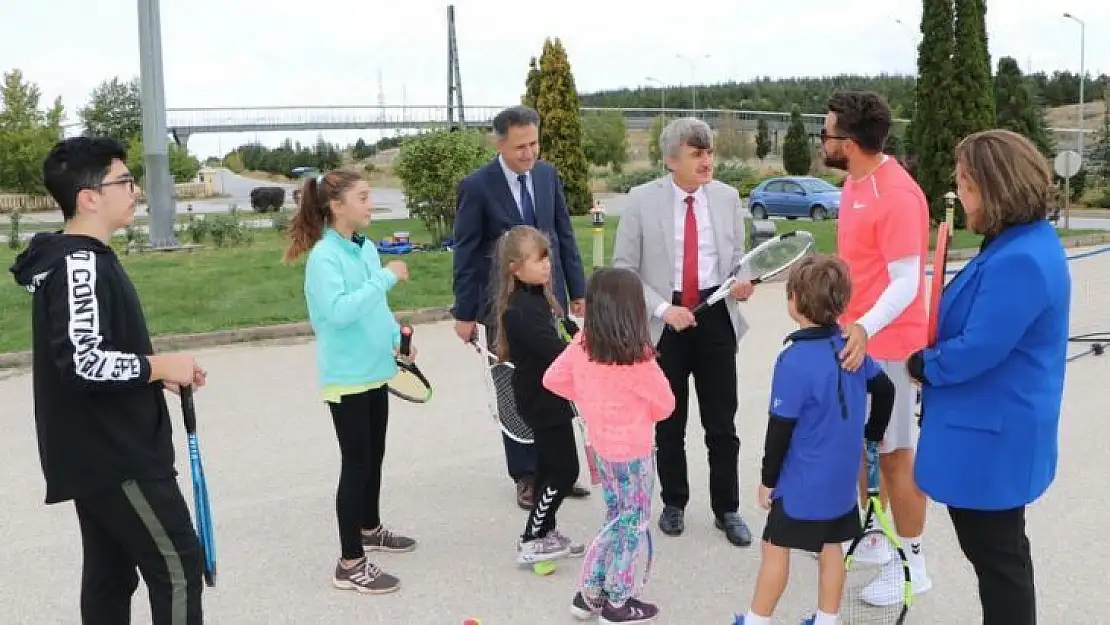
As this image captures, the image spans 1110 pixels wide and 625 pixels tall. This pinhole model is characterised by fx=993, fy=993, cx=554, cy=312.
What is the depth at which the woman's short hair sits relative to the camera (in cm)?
314

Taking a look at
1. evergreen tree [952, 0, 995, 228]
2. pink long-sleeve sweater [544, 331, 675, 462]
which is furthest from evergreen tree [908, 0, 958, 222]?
pink long-sleeve sweater [544, 331, 675, 462]

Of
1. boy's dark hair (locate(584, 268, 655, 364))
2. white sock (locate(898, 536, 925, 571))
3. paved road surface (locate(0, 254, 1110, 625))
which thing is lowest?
paved road surface (locate(0, 254, 1110, 625))

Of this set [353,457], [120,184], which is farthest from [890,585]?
[120,184]

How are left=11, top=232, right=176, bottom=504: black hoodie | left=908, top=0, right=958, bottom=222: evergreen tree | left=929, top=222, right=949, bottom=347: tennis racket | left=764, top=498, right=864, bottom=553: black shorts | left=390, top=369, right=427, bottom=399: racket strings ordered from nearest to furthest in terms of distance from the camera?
left=11, top=232, right=176, bottom=504: black hoodie, left=929, top=222, right=949, bottom=347: tennis racket, left=764, top=498, right=864, bottom=553: black shorts, left=390, top=369, right=427, bottom=399: racket strings, left=908, top=0, right=958, bottom=222: evergreen tree

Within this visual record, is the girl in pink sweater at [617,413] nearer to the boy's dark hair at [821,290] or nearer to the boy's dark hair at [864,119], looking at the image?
the boy's dark hair at [821,290]

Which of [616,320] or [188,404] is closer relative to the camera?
[188,404]

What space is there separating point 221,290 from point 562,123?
15.4m

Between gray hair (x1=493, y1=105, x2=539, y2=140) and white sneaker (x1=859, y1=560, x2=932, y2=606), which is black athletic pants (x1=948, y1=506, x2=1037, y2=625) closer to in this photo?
white sneaker (x1=859, y1=560, x2=932, y2=606)

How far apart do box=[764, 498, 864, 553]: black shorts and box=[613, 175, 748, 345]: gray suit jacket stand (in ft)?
4.75

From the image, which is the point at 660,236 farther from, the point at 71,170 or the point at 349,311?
the point at 71,170

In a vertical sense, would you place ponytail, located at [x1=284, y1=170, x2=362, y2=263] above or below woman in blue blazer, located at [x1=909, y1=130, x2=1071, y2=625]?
above

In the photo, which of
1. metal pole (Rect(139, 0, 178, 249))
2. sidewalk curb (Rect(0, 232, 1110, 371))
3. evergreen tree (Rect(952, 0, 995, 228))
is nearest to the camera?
sidewalk curb (Rect(0, 232, 1110, 371))

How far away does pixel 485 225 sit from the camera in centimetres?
557

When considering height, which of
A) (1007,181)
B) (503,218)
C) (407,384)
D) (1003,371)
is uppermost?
(1007,181)
